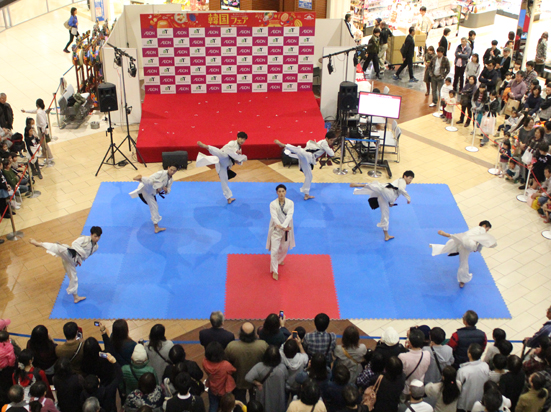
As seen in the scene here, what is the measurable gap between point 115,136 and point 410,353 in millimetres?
9696

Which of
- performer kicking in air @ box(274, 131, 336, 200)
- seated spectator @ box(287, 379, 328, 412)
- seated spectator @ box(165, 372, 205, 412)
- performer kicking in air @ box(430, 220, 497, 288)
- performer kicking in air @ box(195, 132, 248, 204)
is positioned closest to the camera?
seated spectator @ box(287, 379, 328, 412)

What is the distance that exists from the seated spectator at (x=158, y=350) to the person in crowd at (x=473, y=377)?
9.26ft

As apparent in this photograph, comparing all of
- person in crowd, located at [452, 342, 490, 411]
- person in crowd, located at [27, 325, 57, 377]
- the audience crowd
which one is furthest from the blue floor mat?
person in crowd, located at [452, 342, 490, 411]

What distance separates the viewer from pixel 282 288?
8.63 m

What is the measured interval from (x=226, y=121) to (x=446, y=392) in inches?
360

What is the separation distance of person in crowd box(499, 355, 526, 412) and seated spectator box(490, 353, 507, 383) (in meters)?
0.05

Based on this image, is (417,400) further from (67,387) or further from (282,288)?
(282,288)

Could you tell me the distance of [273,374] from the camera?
545cm

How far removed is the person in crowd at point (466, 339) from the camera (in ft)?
20.1

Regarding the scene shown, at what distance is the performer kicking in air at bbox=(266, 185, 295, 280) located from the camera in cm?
841

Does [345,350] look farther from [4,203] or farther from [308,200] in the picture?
[4,203]

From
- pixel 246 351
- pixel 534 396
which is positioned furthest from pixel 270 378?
pixel 534 396

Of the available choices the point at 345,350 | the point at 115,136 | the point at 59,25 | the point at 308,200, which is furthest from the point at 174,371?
the point at 59,25

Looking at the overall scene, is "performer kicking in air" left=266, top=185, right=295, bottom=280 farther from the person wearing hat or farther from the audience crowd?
the person wearing hat
